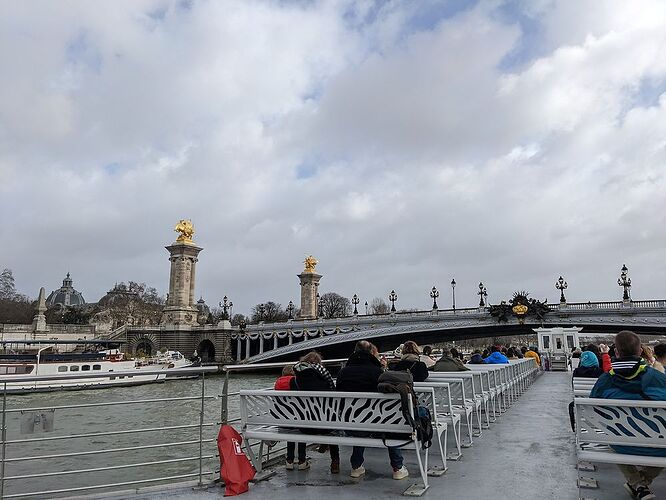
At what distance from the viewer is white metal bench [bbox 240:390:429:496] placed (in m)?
4.21

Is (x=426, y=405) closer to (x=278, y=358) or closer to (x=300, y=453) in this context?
(x=300, y=453)

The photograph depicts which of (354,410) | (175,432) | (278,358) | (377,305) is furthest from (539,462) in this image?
(377,305)

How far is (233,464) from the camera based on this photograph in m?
4.38

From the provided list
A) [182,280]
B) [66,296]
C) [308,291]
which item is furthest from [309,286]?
[66,296]

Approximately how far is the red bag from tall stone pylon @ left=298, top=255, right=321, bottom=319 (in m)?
56.7

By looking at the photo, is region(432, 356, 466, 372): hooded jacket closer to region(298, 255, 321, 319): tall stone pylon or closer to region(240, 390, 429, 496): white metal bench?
region(240, 390, 429, 496): white metal bench

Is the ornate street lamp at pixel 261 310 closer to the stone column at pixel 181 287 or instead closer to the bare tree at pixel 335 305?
the bare tree at pixel 335 305

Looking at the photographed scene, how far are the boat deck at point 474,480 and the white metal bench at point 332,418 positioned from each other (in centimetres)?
30

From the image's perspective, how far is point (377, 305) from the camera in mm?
100125

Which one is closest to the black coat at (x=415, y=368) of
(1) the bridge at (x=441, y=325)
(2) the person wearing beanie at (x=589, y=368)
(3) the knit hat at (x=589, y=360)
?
(2) the person wearing beanie at (x=589, y=368)

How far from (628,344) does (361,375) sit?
2.04 metres

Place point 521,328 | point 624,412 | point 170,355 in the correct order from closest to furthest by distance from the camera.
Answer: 1. point 624,412
2. point 521,328
3. point 170,355

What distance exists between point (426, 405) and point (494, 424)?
2.93 metres

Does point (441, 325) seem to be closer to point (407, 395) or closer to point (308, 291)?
point (308, 291)
